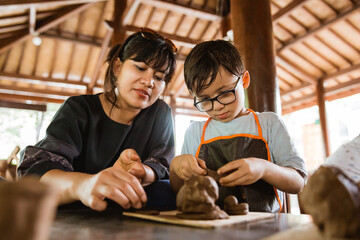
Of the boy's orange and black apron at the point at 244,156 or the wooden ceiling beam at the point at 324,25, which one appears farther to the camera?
the wooden ceiling beam at the point at 324,25

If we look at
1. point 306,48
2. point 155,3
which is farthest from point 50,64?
point 306,48

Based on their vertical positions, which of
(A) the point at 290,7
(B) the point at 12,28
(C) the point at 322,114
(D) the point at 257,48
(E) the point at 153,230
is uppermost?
(B) the point at 12,28

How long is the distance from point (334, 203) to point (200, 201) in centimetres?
35

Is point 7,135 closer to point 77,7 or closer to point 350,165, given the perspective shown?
point 77,7

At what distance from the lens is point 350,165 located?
1.05 meters

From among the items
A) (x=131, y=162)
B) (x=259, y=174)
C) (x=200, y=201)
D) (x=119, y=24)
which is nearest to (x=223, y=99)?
(x=259, y=174)

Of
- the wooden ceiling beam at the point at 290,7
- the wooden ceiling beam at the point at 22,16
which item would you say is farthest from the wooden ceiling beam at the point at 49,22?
the wooden ceiling beam at the point at 290,7

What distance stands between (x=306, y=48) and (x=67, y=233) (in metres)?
7.75

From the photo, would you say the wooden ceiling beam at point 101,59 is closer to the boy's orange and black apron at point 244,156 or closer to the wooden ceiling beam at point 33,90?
the wooden ceiling beam at point 33,90

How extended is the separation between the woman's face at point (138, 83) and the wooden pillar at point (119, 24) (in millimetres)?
4001

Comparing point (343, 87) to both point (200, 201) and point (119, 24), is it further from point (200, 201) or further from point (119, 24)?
point (200, 201)

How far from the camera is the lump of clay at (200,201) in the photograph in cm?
79

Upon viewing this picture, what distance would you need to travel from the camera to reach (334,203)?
1.89 ft

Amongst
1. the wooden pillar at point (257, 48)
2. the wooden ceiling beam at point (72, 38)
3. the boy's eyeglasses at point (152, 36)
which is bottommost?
the boy's eyeglasses at point (152, 36)
